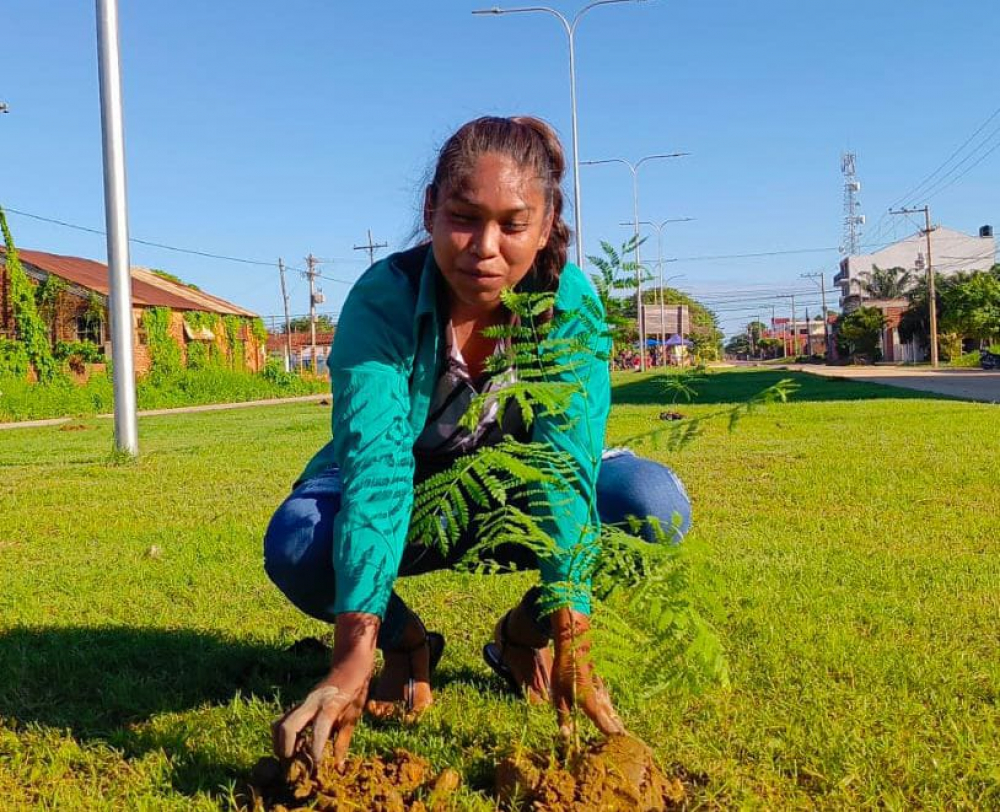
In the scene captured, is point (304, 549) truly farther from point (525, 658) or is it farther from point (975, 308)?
point (975, 308)

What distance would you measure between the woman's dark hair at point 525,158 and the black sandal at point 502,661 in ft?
3.42

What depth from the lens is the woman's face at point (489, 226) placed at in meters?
2.04

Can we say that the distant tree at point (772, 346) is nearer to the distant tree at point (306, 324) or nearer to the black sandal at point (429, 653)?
the distant tree at point (306, 324)

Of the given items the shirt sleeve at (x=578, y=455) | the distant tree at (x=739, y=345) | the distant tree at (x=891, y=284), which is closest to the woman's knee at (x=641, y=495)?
the shirt sleeve at (x=578, y=455)

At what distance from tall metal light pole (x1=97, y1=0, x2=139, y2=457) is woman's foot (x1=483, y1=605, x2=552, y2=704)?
843 centimetres

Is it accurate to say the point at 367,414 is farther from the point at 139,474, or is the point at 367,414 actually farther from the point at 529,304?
the point at 139,474

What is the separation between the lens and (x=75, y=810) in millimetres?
2109

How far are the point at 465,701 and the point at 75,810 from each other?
3.42 feet

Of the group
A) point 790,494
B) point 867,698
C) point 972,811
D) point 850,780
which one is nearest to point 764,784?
point 850,780

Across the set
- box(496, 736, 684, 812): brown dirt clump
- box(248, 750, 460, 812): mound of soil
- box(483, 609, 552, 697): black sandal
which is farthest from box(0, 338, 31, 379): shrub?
box(496, 736, 684, 812): brown dirt clump

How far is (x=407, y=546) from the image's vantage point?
8.52ft

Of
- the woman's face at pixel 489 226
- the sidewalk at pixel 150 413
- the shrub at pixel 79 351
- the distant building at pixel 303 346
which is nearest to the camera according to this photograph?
the woman's face at pixel 489 226

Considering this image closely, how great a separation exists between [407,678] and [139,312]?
33998 millimetres

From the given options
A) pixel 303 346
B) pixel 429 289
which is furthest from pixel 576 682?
pixel 303 346
